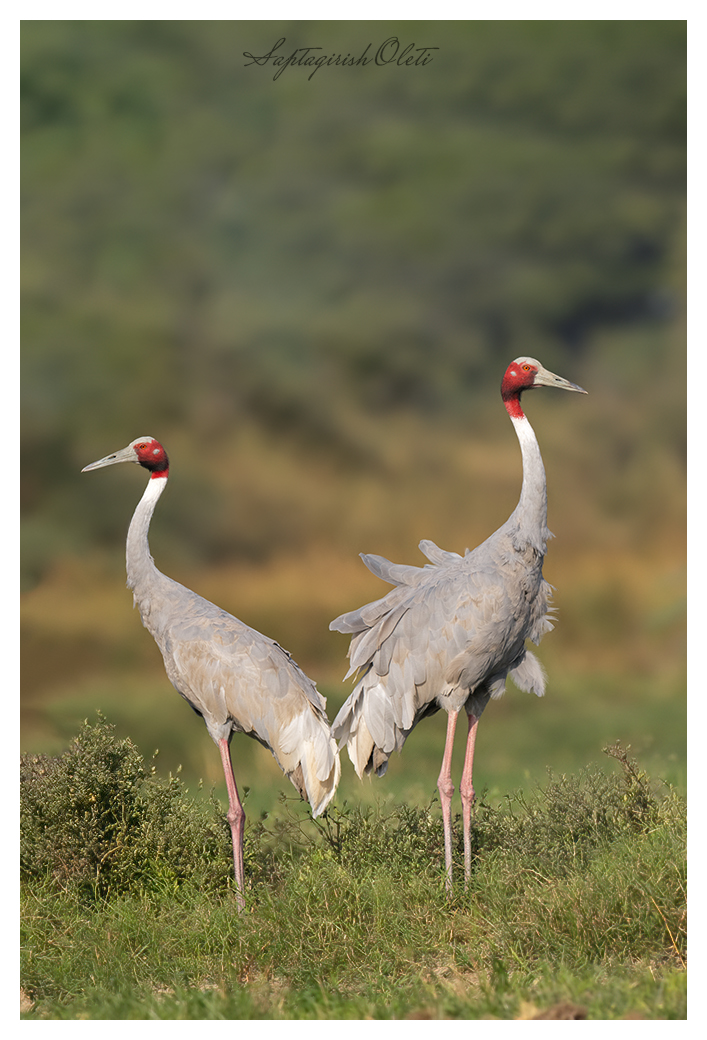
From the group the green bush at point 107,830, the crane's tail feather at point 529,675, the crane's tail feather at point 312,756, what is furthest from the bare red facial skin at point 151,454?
the crane's tail feather at point 529,675

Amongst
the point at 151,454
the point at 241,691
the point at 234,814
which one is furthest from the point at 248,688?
the point at 151,454

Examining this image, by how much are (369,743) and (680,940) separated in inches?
76.5

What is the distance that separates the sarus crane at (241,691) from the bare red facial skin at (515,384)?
1.95 m

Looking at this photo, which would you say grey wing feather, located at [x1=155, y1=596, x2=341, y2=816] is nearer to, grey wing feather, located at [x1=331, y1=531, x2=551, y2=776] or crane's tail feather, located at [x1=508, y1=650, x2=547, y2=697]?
grey wing feather, located at [x1=331, y1=531, x2=551, y2=776]

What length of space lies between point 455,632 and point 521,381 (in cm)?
148

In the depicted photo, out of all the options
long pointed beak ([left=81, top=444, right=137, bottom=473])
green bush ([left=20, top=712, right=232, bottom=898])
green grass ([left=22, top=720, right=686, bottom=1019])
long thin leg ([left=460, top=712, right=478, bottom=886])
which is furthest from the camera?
long pointed beak ([left=81, top=444, right=137, bottom=473])

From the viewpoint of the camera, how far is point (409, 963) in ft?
16.0

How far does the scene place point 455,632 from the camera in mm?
5473

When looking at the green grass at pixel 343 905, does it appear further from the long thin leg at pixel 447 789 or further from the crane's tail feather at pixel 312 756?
the crane's tail feather at pixel 312 756

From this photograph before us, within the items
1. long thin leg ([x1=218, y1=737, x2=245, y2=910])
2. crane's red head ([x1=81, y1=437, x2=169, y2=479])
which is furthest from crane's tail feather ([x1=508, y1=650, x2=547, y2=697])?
crane's red head ([x1=81, y1=437, x2=169, y2=479])

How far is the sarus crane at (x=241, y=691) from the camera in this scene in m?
5.71

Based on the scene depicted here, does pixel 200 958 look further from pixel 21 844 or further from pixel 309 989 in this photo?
pixel 21 844

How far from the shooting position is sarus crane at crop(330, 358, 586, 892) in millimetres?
5449

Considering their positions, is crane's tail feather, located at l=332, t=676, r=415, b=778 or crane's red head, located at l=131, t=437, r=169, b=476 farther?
crane's red head, located at l=131, t=437, r=169, b=476
